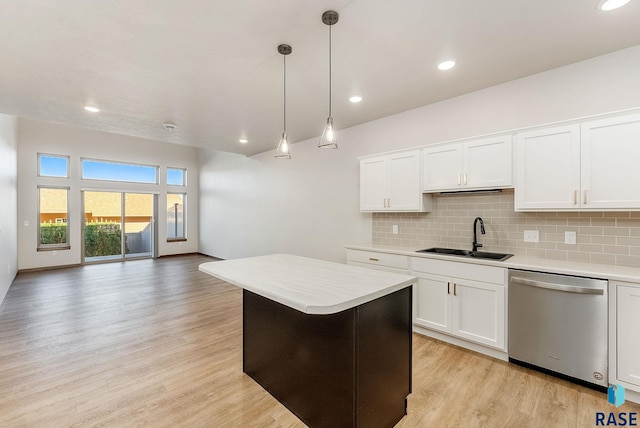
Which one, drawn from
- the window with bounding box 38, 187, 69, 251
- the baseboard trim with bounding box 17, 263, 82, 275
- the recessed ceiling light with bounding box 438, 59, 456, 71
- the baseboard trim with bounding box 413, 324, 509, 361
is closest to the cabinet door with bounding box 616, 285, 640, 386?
the baseboard trim with bounding box 413, 324, 509, 361

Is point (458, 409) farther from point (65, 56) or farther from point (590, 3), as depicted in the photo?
point (65, 56)

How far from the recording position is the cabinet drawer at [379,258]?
3.24m

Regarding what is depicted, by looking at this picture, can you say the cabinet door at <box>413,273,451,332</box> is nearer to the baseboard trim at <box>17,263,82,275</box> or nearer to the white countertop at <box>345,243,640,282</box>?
the white countertop at <box>345,243,640,282</box>

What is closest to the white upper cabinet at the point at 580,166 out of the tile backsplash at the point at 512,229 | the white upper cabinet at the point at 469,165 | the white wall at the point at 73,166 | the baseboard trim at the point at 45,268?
the white upper cabinet at the point at 469,165

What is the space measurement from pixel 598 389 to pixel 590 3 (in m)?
2.73

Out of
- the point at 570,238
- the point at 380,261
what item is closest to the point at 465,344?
the point at 380,261

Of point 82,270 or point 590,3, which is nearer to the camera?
point 590,3

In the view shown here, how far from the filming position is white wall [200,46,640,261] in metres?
2.54

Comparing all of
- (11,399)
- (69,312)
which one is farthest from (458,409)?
(69,312)

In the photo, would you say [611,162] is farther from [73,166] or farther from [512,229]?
[73,166]

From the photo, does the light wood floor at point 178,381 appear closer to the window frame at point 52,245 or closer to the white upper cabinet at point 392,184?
the white upper cabinet at point 392,184

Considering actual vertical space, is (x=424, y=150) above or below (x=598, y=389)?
above

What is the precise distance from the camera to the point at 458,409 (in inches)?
79.8

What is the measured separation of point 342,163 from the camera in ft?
15.1
